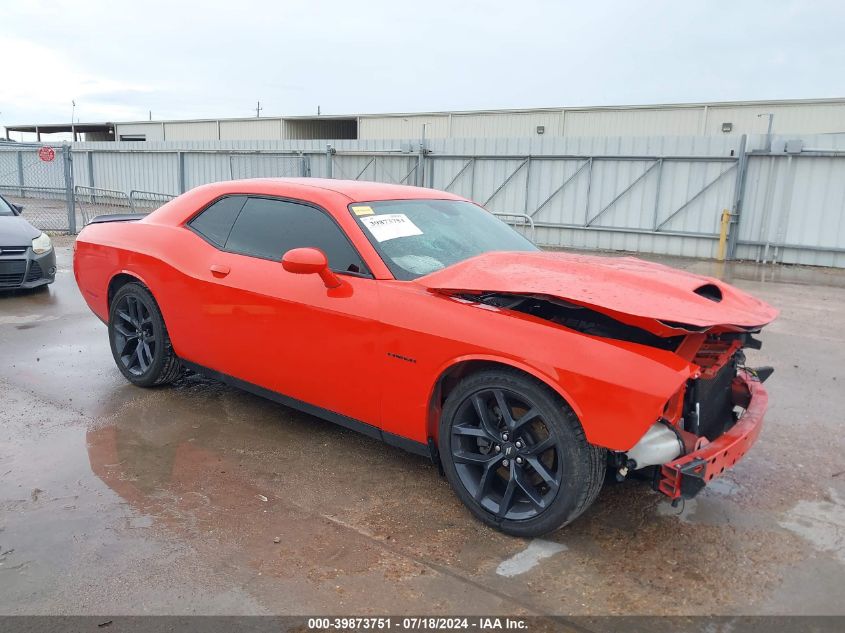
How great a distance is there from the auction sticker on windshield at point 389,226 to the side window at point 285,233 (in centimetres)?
16

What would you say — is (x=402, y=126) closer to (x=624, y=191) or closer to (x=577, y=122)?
(x=577, y=122)

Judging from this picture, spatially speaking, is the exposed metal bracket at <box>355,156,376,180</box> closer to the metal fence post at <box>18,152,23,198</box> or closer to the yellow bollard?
the yellow bollard

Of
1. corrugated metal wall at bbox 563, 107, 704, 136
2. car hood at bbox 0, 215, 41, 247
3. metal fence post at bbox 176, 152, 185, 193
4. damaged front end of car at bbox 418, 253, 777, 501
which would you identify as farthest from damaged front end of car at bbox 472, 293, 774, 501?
metal fence post at bbox 176, 152, 185, 193

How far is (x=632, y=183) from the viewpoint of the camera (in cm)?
1369

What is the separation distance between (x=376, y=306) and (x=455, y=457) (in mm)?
849

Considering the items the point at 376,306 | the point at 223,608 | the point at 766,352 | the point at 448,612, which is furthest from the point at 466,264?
the point at 766,352

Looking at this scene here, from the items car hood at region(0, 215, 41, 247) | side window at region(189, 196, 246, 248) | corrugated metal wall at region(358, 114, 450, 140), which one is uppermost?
corrugated metal wall at region(358, 114, 450, 140)

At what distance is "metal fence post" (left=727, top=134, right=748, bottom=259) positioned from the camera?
40.4 feet

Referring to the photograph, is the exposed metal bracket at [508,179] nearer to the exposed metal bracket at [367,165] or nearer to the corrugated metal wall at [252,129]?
the exposed metal bracket at [367,165]

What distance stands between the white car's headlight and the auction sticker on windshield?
6.47 metres

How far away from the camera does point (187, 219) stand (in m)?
4.52

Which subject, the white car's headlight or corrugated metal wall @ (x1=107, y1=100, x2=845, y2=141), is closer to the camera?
the white car's headlight

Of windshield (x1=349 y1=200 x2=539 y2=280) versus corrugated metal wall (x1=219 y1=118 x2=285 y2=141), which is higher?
corrugated metal wall (x1=219 y1=118 x2=285 y2=141)

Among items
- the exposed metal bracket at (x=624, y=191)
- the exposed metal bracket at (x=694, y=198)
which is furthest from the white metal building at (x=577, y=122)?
the exposed metal bracket at (x=624, y=191)
